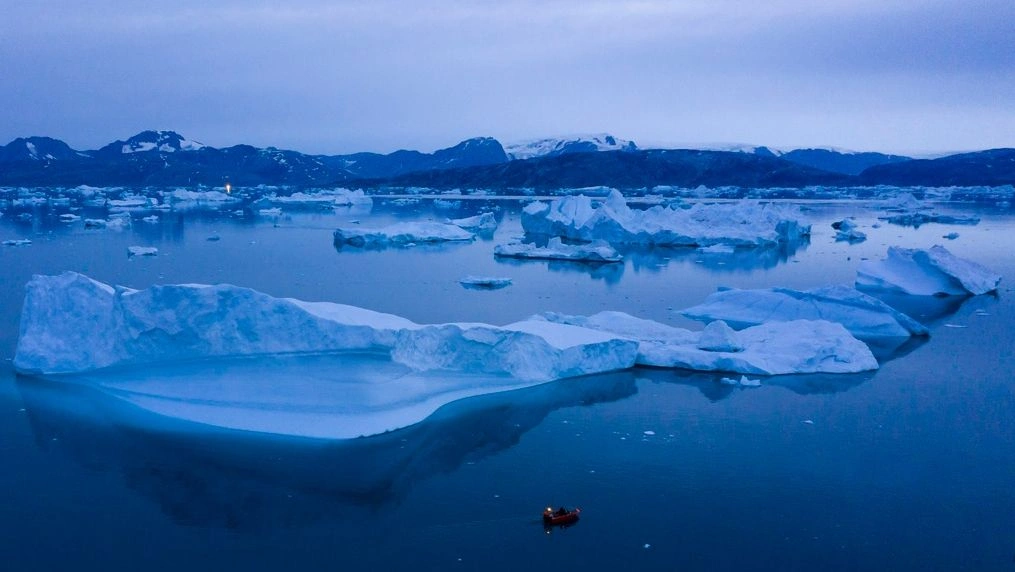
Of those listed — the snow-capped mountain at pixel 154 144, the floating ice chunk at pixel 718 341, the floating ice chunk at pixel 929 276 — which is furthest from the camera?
the snow-capped mountain at pixel 154 144

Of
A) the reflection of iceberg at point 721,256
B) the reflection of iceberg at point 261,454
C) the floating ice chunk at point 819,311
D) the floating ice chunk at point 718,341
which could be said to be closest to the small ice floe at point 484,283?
the floating ice chunk at point 819,311

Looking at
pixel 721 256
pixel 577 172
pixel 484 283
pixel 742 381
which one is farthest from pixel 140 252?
pixel 577 172

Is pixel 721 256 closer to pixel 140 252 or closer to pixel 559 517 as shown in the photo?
pixel 140 252

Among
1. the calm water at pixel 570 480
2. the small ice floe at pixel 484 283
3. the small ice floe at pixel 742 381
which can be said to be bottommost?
the calm water at pixel 570 480

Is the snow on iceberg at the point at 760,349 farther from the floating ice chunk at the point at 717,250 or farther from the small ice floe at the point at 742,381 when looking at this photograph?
the floating ice chunk at the point at 717,250

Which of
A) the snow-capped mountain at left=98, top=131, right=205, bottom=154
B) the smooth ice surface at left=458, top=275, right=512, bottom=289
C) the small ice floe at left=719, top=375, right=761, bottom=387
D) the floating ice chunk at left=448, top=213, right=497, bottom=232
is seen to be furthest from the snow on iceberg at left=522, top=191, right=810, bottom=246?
the snow-capped mountain at left=98, top=131, right=205, bottom=154

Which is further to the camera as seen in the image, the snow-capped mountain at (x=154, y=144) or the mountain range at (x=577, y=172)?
the snow-capped mountain at (x=154, y=144)

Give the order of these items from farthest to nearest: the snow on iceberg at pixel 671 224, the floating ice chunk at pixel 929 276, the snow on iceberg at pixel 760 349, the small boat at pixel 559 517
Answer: the snow on iceberg at pixel 671 224, the floating ice chunk at pixel 929 276, the snow on iceberg at pixel 760 349, the small boat at pixel 559 517

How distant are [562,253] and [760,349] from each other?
9.87 meters

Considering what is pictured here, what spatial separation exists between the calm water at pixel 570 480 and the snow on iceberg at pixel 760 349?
0.63 feet

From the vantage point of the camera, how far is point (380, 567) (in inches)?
164

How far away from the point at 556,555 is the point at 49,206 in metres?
38.2

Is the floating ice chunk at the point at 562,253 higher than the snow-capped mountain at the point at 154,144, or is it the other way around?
the snow-capped mountain at the point at 154,144

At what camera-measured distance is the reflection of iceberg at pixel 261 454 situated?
4.89m
